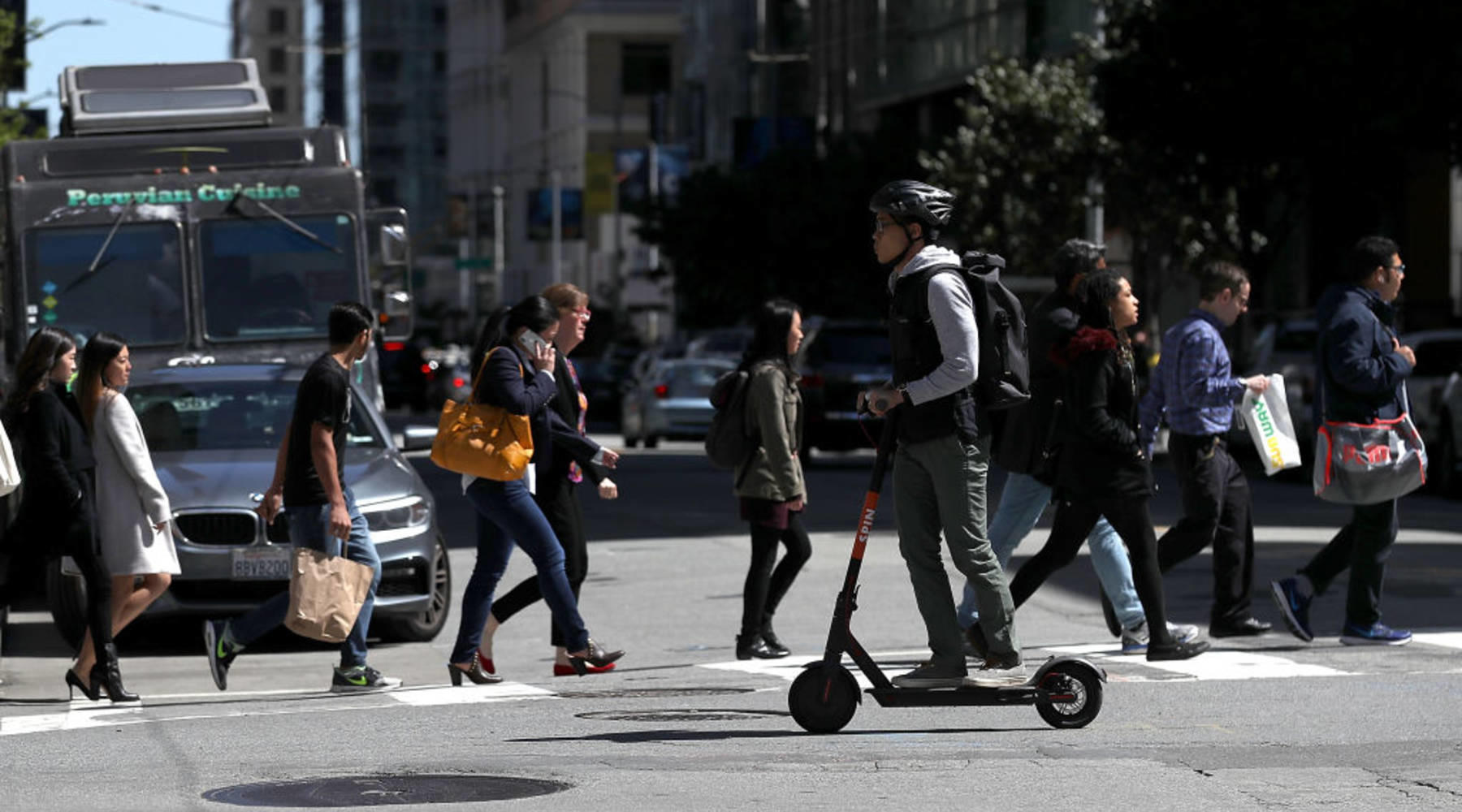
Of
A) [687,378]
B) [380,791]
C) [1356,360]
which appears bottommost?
[687,378]

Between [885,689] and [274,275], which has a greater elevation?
[274,275]

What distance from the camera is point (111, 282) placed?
66.8ft

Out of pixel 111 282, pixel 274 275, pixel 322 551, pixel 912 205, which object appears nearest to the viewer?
pixel 912 205

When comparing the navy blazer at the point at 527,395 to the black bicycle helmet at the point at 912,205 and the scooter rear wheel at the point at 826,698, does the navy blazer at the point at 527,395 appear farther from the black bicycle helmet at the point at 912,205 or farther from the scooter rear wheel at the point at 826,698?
the black bicycle helmet at the point at 912,205

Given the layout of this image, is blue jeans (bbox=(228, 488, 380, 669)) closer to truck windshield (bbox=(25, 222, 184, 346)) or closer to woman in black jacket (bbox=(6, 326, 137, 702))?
woman in black jacket (bbox=(6, 326, 137, 702))

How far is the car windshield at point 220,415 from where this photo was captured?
49.8ft

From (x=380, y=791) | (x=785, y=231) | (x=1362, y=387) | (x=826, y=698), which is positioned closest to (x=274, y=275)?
(x=1362, y=387)

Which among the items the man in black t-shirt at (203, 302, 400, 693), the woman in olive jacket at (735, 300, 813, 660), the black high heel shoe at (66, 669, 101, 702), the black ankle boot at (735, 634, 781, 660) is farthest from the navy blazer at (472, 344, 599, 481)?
the black high heel shoe at (66, 669, 101, 702)

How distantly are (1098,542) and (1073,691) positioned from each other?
2779mm

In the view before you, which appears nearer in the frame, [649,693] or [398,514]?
[649,693]

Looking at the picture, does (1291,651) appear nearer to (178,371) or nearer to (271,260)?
(178,371)

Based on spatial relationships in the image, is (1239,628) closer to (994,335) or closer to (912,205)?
(994,335)

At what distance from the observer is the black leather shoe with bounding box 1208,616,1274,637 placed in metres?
13.0

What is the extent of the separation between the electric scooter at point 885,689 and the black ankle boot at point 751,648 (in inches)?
135
